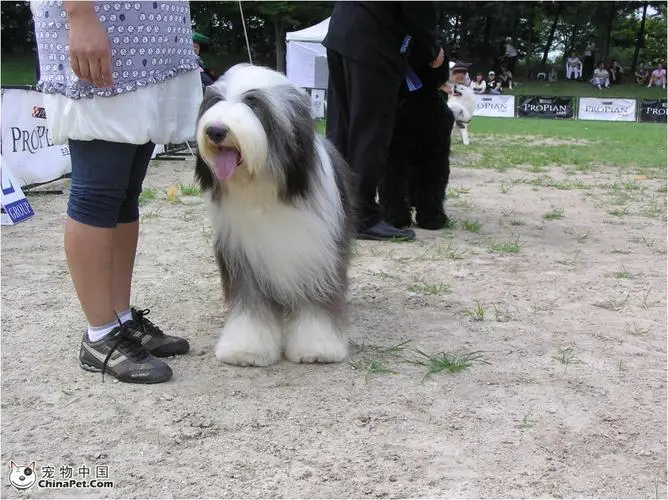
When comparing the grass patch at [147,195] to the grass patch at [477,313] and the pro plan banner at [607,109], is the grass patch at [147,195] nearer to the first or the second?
the grass patch at [477,313]

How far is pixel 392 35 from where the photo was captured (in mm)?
4055

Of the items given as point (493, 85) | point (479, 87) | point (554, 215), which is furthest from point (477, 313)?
point (493, 85)

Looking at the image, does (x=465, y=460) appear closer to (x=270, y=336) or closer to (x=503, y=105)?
(x=270, y=336)

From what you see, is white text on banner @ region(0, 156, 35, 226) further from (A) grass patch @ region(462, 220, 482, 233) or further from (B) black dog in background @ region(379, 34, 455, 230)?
(A) grass patch @ region(462, 220, 482, 233)

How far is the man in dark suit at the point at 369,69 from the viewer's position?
4.01 meters

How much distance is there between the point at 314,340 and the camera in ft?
8.33

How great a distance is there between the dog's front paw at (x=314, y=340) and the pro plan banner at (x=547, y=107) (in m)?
Answer: 23.0

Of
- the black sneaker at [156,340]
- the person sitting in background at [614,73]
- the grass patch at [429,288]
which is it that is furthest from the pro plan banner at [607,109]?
the black sneaker at [156,340]

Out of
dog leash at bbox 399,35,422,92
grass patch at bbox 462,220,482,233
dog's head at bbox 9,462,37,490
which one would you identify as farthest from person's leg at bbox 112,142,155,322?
grass patch at bbox 462,220,482,233

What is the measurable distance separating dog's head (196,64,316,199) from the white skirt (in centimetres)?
15

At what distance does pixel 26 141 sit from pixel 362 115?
369 centimetres

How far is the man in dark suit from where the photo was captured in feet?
13.1

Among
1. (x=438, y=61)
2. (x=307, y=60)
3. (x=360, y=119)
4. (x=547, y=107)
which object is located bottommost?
(x=360, y=119)

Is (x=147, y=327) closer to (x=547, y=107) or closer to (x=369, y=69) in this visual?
(x=369, y=69)
